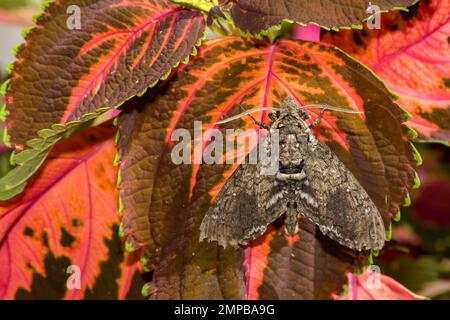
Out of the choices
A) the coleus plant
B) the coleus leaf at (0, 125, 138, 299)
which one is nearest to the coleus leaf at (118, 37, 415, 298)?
the coleus plant

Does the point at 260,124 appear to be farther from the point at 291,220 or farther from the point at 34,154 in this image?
the point at 34,154

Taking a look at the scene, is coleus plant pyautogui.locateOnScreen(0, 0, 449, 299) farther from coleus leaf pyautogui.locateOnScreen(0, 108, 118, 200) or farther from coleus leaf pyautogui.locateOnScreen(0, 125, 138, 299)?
coleus leaf pyautogui.locateOnScreen(0, 125, 138, 299)

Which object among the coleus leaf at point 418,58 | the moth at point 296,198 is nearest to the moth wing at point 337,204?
the moth at point 296,198

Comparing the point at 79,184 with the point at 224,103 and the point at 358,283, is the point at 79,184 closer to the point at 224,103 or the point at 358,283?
the point at 224,103

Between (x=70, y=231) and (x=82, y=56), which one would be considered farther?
(x=70, y=231)

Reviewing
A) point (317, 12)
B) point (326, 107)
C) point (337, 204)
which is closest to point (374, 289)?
A: point (337, 204)

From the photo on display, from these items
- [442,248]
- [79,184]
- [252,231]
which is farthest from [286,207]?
[442,248]

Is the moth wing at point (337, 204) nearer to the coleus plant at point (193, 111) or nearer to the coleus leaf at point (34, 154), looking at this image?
the coleus plant at point (193, 111)
